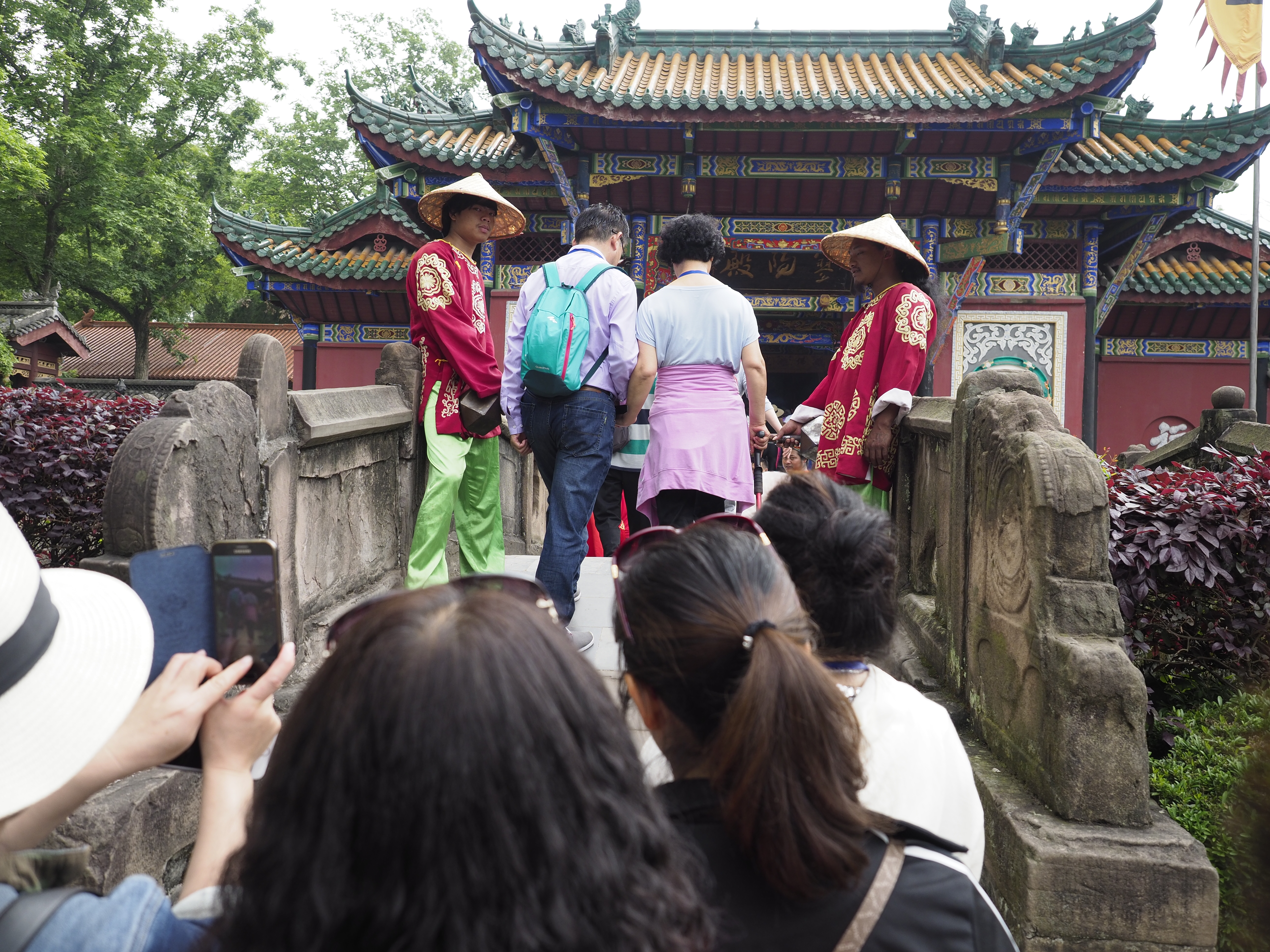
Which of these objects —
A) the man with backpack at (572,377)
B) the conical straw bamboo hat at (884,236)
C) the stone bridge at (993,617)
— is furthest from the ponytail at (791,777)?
the conical straw bamboo hat at (884,236)

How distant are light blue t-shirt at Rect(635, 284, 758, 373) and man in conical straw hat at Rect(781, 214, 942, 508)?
18.6 inches

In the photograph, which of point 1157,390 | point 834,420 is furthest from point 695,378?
point 1157,390

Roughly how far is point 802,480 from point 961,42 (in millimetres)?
9247

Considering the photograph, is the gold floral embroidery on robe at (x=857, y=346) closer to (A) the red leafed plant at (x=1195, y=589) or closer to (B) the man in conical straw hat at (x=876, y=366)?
(B) the man in conical straw hat at (x=876, y=366)

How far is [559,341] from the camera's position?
324 centimetres

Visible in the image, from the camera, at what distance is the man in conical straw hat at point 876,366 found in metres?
3.42

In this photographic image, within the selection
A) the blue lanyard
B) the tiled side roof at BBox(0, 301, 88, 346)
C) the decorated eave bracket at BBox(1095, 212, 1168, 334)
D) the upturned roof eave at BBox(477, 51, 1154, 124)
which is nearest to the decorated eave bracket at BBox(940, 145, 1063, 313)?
the upturned roof eave at BBox(477, 51, 1154, 124)

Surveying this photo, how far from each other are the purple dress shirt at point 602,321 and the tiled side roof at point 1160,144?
251 inches

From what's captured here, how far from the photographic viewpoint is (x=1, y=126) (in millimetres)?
12289

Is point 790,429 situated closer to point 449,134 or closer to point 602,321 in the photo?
point 602,321

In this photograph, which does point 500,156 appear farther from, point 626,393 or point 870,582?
point 870,582

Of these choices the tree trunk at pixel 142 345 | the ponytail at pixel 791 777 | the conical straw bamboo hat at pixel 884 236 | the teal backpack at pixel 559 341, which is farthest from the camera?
the tree trunk at pixel 142 345

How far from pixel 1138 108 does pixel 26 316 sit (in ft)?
58.9

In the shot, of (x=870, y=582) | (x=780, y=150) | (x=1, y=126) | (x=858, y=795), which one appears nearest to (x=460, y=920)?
(x=858, y=795)
